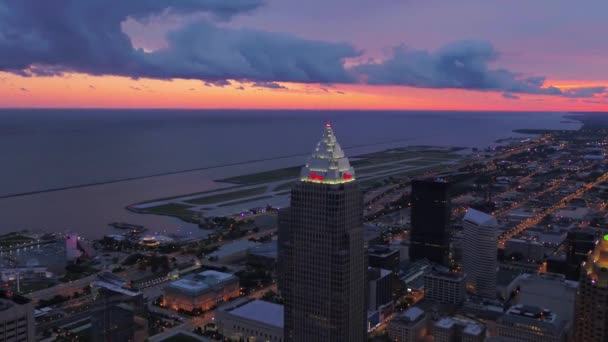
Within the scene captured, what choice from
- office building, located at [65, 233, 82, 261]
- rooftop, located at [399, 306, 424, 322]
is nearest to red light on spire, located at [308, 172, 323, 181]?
rooftop, located at [399, 306, 424, 322]

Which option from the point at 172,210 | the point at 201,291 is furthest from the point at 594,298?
the point at 172,210

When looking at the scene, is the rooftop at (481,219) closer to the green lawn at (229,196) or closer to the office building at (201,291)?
the office building at (201,291)

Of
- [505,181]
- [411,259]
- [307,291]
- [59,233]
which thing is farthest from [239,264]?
[505,181]

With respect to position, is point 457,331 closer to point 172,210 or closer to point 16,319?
point 16,319

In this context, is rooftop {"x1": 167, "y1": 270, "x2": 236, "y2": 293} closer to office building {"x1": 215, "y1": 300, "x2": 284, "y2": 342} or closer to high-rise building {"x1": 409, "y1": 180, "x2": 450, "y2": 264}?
office building {"x1": 215, "y1": 300, "x2": 284, "y2": 342}

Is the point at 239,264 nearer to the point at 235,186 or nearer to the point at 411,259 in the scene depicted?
the point at 411,259

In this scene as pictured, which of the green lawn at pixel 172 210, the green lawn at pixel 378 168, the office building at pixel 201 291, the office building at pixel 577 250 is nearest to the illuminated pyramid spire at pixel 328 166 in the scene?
the office building at pixel 201 291
